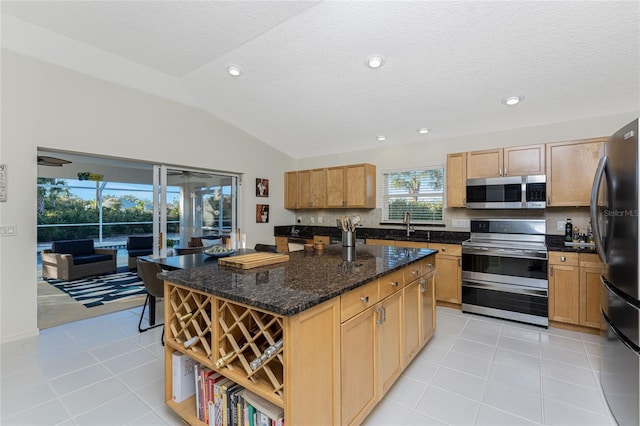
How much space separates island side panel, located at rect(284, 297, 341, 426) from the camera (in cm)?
121

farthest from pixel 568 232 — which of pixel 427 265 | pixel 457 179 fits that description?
pixel 427 265

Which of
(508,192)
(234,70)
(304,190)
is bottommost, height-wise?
(508,192)

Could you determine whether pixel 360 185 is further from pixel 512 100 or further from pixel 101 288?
pixel 101 288

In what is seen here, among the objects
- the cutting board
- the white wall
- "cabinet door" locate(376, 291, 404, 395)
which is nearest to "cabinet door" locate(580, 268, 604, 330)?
"cabinet door" locate(376, 291, 404, 395)

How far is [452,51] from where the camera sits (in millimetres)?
2719

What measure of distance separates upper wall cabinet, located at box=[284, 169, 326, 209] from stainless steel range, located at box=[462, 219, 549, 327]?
261 centimetres

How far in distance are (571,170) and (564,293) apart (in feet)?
4.45

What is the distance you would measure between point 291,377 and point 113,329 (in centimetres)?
300

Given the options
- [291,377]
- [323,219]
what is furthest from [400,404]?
[323,219]

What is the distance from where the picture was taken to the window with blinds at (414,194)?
179 inches

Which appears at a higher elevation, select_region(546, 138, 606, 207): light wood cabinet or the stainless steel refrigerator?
select_region(546, 138, 606, 207): light wood cabinet

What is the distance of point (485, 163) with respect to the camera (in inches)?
148

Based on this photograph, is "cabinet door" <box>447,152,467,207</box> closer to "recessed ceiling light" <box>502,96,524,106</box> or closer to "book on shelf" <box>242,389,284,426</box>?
"recessed ceiling light" <box>502,96,524,106</box>

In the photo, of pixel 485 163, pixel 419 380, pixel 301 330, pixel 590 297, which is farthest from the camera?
pixel 485 163
